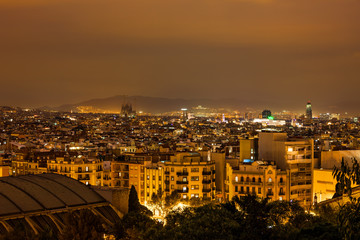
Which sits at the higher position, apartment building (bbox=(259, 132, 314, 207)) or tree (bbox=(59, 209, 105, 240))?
apartment building (bbox=(259, 132, 314, 207))

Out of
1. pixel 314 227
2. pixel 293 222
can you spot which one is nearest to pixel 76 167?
pixel 293 222

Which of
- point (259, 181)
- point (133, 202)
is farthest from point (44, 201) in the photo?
point (259, 181)

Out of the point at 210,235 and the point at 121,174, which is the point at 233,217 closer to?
the point at 210,235

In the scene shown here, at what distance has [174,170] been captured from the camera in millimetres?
49125

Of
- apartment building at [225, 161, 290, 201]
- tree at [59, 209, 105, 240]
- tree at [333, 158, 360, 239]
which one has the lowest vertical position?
tree at [59, 209, 105, 240]

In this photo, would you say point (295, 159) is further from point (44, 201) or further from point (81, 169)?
point (44, 201)

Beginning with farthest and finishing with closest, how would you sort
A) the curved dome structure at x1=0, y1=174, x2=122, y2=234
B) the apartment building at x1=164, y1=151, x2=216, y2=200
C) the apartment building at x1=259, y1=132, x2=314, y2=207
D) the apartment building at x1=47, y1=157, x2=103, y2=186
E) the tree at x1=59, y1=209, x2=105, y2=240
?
the apartment building at x1=47, y1=157, x2=103, y2=186
the apartment building at x1=164, y1=151, x2=216, y2=200
the apartment building at x1=259, y1=132, x2=314, y2=207
the curved dome structure at x1=0, y1=174, x2=122, y2=234
the tree at x1=59, y1=209, x2=105, y2=240

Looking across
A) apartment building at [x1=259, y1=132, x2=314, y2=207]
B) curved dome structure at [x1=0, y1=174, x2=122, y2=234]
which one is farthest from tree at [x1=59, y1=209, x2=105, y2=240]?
apartment building at [x1=259, y1=132, x2=314, y2=207]

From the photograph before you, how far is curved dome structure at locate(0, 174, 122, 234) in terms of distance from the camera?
106 ft

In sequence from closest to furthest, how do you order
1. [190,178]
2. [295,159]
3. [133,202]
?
[133,202] → [190,178] → [295,159]

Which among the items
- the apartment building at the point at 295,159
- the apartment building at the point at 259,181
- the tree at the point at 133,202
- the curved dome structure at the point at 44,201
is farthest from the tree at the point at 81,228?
the apartment building at the point at 295,159

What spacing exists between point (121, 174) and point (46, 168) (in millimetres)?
10821

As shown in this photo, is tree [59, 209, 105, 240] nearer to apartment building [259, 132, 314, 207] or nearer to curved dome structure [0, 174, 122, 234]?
curved dome structure [0, 174, 122, 234]

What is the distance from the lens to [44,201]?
34594 mm
